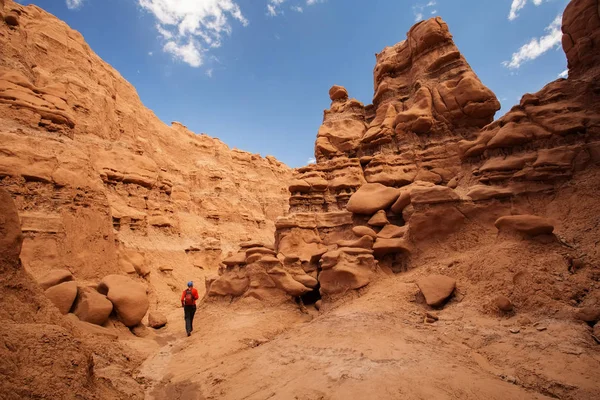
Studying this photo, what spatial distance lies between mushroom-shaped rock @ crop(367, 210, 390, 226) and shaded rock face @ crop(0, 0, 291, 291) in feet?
31.9

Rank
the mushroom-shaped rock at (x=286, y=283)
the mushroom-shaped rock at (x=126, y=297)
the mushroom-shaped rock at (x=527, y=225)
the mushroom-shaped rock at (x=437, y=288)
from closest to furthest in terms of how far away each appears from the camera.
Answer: the mushroom-shaped rock at (x=527, y=225) < the mushroom-shaped rock at (x=437, y=288) < the mushroom-shaped rock at (x=126, y=297) < the mushroom-shaped rock at (x=286, y=283)

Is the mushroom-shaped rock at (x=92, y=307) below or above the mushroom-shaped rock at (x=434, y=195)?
below

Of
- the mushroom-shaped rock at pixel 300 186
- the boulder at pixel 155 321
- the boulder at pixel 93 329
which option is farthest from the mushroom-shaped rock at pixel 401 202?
the boulder at pixel 93 329

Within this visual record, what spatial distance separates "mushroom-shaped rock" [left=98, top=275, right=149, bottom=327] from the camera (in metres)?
8.17

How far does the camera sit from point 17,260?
4.21 m

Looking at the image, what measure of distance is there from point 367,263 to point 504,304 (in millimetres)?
3755

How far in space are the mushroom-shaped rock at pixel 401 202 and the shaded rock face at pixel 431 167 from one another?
43 millimetres

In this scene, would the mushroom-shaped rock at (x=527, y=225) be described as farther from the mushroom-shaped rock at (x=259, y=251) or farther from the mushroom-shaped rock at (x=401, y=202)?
the mushroom-shaped rock at (x=259, y=251)

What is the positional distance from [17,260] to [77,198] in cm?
719

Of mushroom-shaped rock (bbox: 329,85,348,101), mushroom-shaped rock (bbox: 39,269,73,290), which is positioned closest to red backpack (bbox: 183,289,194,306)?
mushroom-shaped rock (bbox: 39,269,73,290)

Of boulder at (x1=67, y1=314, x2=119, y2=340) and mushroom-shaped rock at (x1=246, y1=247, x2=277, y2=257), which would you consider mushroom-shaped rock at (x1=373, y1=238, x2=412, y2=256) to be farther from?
boulder at (x1=67, y1=314, x2=119, y2=340)

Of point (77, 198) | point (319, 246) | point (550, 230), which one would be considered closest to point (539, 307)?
point (550, 230)

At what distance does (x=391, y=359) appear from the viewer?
4.33 m

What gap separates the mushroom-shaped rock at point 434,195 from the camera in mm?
8438
